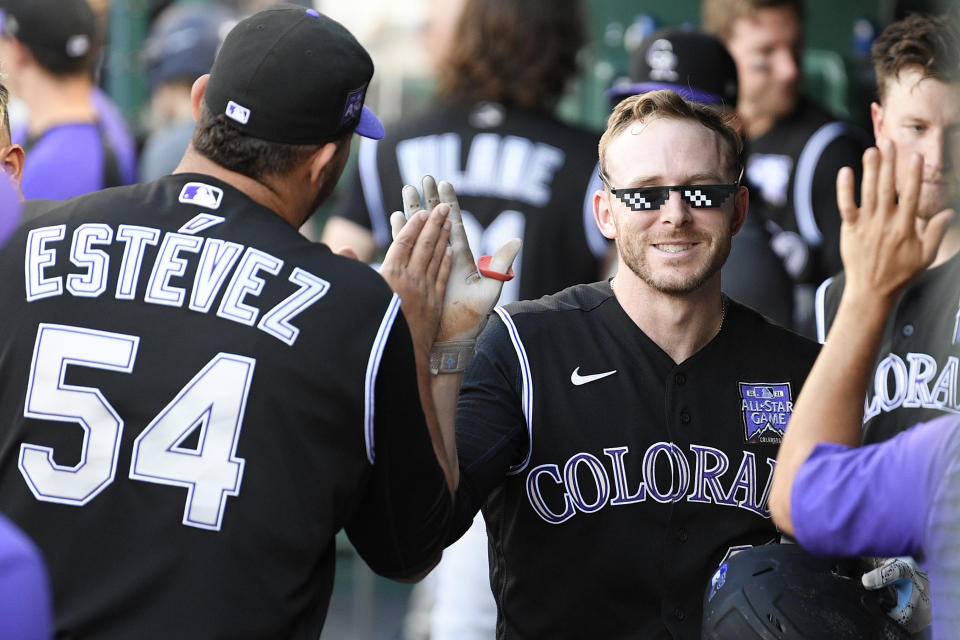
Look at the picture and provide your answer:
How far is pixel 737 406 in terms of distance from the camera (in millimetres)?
3119

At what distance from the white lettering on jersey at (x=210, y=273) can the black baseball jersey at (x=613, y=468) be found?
683mm

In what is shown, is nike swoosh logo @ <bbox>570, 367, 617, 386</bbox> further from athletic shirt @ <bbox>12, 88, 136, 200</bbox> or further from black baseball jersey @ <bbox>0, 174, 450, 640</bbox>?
athletic shirt @ <bbox>12, 88, 136, 200</bbox>

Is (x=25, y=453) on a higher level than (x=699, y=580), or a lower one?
higher

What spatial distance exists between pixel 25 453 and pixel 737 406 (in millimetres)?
1571

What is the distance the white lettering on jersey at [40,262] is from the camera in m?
2.51

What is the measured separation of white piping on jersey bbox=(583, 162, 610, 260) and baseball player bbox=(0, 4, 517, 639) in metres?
1.86

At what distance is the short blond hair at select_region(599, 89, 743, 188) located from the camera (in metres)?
3.14

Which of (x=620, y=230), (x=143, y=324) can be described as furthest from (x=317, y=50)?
(x=620, y=230)

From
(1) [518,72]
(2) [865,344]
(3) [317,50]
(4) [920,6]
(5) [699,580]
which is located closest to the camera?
(2) [865,344]

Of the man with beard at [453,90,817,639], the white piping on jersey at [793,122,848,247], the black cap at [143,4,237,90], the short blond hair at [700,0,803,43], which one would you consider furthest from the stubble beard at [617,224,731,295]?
the black cap at [143,4,237,90]

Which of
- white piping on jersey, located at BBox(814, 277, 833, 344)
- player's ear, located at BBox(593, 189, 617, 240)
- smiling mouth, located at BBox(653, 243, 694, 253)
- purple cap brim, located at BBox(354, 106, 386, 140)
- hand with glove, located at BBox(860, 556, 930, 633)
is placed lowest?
hand with glove, located at BBox(860, 556, 930, 633)

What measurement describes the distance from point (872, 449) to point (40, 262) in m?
1.54

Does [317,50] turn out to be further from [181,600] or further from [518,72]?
[518,72]

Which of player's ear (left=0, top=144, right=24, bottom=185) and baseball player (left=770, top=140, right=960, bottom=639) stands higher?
player's ear (left=0, top=144, right=24, bottom=185)
